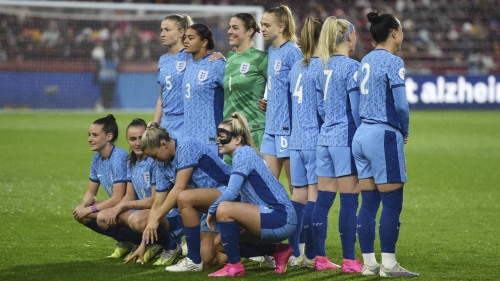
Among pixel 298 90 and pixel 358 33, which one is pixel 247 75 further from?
pixel 358 33

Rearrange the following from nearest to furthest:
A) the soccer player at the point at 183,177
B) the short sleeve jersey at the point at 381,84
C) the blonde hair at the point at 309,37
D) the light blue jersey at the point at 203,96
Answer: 1. the short sleeve jersey at the point at 381,84
2. the soccer player at the point at 183,177
3. the blonde hair at the point at 309,37
4. the light blue jersey at the point at 203,96

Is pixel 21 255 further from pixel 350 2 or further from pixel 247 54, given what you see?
pixel 350 2

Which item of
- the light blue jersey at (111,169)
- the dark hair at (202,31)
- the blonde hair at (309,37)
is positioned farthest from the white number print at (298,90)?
the light blue jersey at (111,169)

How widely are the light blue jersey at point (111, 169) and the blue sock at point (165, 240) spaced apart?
2.08 ft

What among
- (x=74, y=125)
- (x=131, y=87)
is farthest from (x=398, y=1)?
(x=74, y=125)

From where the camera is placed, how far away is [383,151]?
19.6 feet

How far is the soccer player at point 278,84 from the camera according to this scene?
23.0 feet

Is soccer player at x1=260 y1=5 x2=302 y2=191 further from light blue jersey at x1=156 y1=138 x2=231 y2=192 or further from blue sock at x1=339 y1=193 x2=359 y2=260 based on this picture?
blue sock at x1=339 y1=193 x2=359 y2=260

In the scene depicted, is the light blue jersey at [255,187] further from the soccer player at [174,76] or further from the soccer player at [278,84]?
the soccer player at [174,76]

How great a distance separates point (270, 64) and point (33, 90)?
17.2 meters

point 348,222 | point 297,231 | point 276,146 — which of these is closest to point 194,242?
point 297,231

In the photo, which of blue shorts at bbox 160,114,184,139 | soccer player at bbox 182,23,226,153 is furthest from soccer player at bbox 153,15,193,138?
soccer player at bbox 182,23,226,153

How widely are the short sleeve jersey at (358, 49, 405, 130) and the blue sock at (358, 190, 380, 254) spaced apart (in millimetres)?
558

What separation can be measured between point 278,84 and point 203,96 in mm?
921
